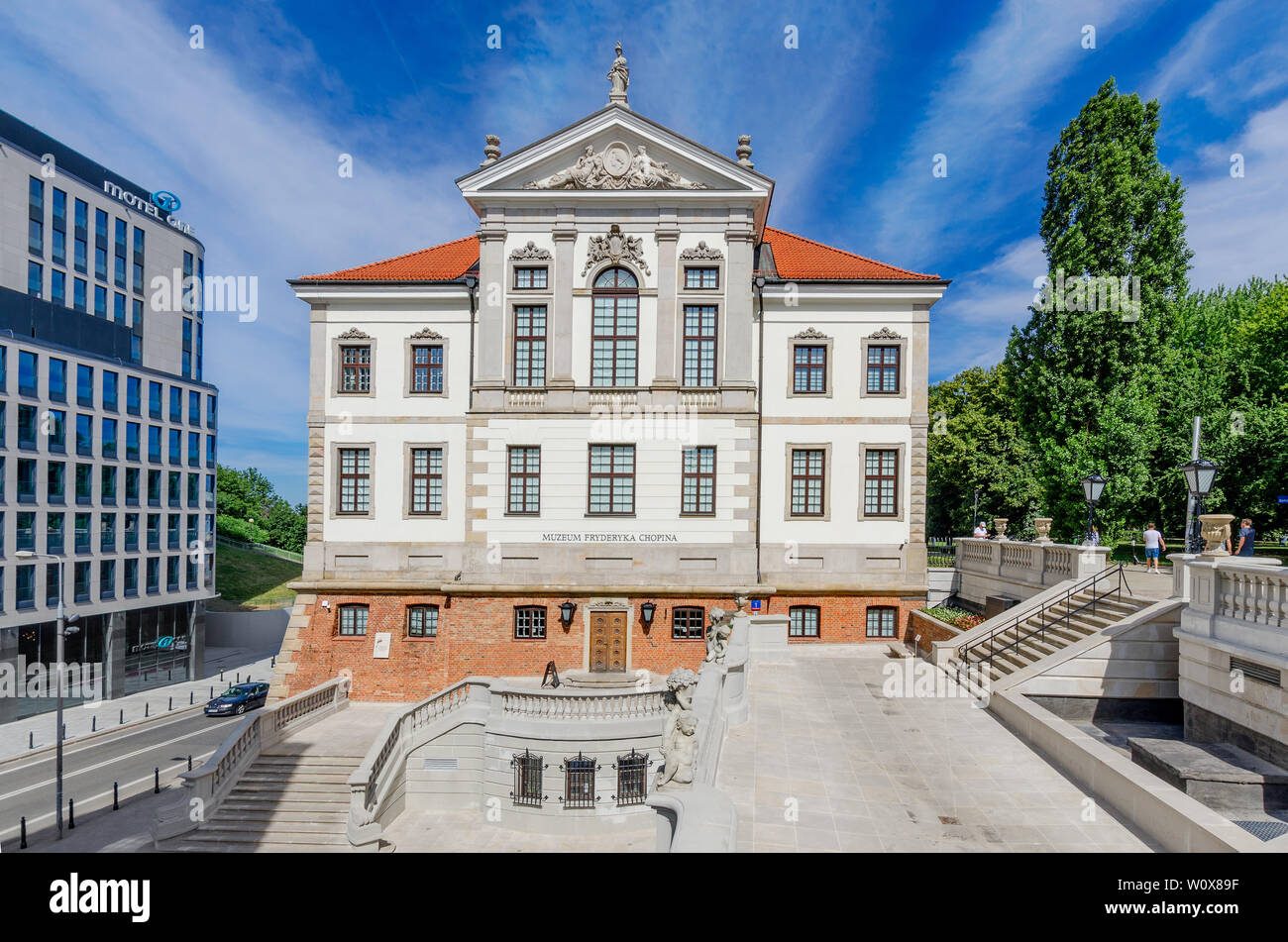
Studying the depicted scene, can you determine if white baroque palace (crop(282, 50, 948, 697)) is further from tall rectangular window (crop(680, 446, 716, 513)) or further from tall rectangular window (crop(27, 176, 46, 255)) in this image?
tall rectangular window (crop(27, 176, 46, 255))

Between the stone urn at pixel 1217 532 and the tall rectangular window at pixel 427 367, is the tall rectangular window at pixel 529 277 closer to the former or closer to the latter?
the tall rectangular window at pixel 427 367

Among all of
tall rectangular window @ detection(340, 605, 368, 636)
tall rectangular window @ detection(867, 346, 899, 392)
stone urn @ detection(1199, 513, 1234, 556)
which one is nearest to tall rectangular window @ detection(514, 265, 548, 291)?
tall rectangular window @ detection(867, 346, 899, 392)

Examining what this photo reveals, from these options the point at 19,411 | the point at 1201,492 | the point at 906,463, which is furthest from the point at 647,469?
the point at 19,411

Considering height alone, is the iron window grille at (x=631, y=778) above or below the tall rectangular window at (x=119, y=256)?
below

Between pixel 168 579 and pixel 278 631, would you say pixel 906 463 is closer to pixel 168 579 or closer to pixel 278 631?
pixel 168 579

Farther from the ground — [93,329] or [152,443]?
[93,329]

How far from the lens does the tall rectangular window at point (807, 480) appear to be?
76.8ft

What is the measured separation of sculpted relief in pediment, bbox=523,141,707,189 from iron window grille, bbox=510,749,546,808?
18.7 metres

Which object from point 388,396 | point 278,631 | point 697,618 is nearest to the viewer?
point 697,618

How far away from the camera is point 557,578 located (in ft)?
73.2

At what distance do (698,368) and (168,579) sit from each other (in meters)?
44.4

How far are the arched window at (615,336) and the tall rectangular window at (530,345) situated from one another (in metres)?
1.83

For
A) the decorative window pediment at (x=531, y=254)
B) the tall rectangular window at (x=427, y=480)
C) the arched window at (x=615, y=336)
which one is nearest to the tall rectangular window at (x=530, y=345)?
the decorative window pediment at (x=531, y=254)

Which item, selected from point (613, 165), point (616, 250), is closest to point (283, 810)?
point (616, 250)
